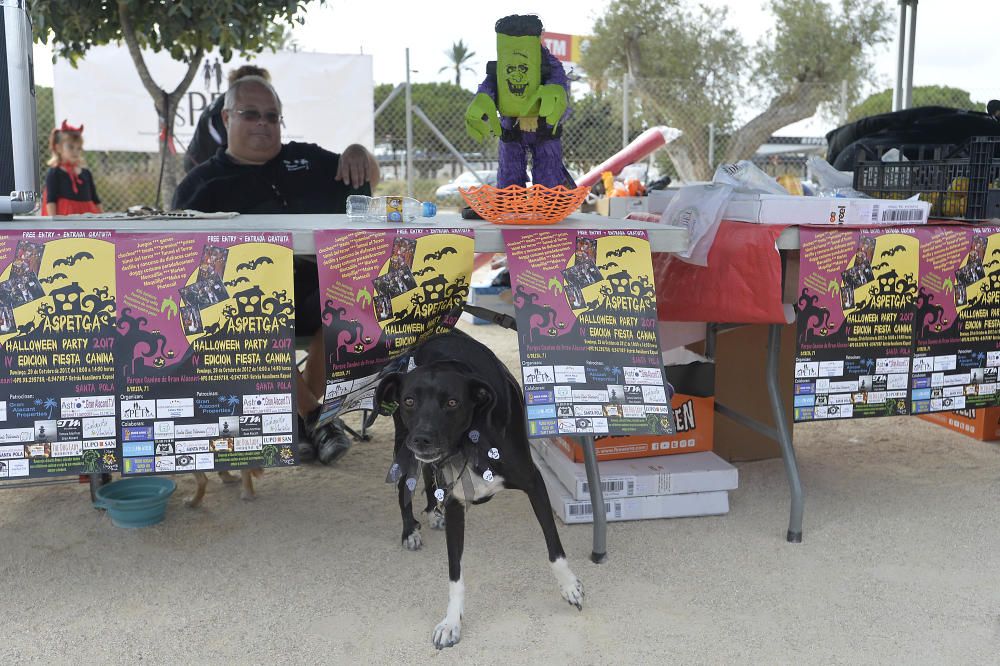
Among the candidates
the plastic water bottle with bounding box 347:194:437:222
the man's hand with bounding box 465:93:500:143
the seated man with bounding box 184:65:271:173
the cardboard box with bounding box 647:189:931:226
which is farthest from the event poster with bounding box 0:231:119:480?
the seated man with bounding box 184:65:271:173

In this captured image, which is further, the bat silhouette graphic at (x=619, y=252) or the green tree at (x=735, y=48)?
the green tree at (x=735, y=48)

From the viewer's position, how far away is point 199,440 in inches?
89.8

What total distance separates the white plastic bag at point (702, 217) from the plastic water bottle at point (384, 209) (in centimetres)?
90

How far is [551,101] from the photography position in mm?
2766

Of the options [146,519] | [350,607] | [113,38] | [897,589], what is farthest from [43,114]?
[897,589]

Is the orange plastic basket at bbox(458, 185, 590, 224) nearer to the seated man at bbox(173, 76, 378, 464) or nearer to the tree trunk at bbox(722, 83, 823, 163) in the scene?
A: the seated man at bbox(173, 76, 378, 464)

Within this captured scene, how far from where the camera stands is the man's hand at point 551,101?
9.07 feet

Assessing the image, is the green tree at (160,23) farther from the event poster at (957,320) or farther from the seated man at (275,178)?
the event poster at (957,320)

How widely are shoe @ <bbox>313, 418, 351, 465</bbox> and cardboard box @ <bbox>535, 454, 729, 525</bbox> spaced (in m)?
1.05

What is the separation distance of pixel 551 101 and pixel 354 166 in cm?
143

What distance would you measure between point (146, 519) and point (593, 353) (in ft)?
5.49

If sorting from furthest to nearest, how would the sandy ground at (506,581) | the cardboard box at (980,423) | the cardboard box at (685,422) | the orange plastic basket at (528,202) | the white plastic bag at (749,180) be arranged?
the cardboard box at (980,423) < the cardboard box at (685,422) < the white plastic bag at (749,180) < the orange plastic basket at (528,202) < the sandy ground at (506,581)

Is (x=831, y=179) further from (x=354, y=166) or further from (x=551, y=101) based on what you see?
Result: (x=354, y=166)

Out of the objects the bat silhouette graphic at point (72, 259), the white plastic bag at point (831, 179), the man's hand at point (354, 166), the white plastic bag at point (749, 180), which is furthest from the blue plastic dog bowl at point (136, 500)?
the white plastic bag at point (831, 179)
